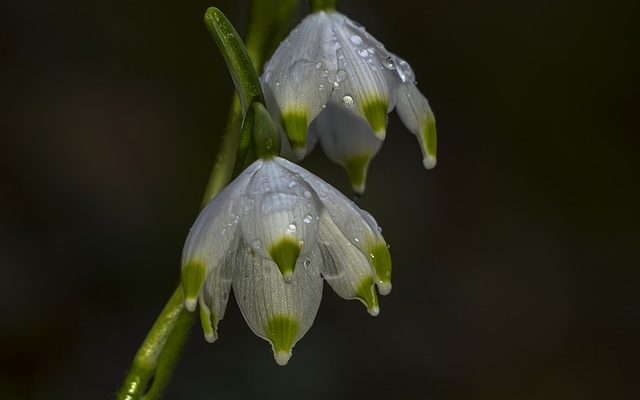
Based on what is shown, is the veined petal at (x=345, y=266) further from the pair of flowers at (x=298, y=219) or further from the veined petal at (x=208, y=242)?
the veined petal at (x=208, y=242)

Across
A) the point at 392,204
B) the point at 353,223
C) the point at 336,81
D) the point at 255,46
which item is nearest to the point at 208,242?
the point at 353,223

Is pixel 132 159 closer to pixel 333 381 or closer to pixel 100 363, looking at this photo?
pixel 100 363

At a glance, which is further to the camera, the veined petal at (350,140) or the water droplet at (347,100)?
the veined petal at (350,140)

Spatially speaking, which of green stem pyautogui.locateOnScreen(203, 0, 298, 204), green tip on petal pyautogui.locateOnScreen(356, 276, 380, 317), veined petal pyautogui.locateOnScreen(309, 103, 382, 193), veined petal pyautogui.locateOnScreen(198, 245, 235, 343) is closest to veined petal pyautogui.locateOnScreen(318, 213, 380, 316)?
green tip on petal pyautogui.locateOnScreen(356, 276, 380, 317)

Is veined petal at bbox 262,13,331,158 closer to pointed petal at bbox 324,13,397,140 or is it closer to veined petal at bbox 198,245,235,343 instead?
pointed petal at bbox 324,13,397,140

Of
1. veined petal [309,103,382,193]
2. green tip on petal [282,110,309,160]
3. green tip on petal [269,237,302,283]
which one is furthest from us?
veined petal [309,103,382,193]

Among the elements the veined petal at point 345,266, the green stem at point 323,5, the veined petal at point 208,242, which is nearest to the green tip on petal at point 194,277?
the veined petal at point 208,242

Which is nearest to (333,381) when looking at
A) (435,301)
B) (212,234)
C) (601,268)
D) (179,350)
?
(435,301)

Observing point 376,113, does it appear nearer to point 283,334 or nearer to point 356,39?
point 356,39
